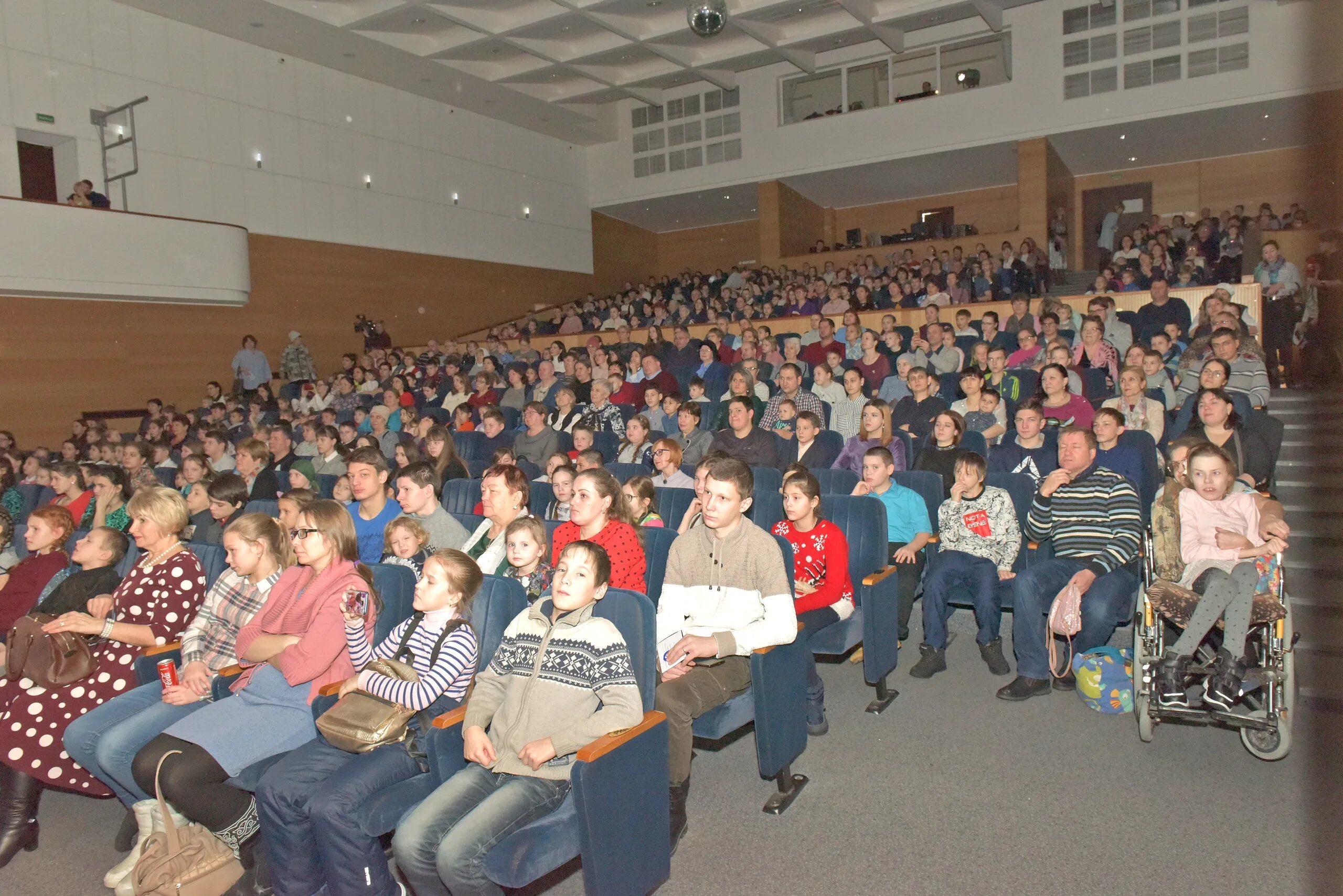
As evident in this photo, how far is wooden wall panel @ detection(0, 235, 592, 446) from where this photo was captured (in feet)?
33.5

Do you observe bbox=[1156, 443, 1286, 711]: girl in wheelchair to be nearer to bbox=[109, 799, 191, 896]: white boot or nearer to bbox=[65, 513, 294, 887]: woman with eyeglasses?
bbox=[65, 513, 294, 887]: woman with eyeglasses

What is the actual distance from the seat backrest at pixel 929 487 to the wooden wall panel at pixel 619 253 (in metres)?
14.0

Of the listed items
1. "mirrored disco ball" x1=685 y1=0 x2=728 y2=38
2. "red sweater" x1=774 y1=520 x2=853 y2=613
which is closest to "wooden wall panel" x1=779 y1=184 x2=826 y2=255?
"mirrored disco ball" x1=685 y1=0 x2=728 y2=38

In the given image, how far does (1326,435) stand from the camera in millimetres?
Answer: 528

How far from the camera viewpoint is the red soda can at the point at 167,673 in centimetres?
283

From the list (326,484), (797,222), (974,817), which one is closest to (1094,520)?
(974,817)

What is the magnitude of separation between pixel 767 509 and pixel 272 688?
217cm

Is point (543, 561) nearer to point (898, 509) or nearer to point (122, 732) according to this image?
point (122, 732)

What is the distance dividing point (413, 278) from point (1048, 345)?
1096cm

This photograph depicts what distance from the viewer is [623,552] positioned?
3.04m

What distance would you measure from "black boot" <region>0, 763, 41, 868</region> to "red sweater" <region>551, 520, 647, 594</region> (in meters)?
1.86

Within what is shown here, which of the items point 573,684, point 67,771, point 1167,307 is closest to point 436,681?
point 573,684

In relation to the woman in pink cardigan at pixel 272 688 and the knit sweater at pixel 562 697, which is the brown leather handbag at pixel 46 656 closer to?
the woman in pink cardigan at pixel 272 688

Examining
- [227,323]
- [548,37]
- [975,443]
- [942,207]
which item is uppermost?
[548,37]
